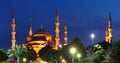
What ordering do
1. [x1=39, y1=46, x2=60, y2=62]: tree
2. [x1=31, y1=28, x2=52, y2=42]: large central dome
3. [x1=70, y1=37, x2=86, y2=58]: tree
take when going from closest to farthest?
[x1=70, y1=37, x2=86, y2=58]: tree, [x1=39, y1=46, x2=60, y2=62]: tree, [x1=31, y1=28, x2=52, y2=42]: large central dome

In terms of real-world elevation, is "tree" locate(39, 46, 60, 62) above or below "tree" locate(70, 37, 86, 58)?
above

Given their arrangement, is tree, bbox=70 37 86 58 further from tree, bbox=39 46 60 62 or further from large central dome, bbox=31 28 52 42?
large central dome, bbox=31 28 52 42

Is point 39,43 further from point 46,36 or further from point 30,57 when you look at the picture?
point 30,57

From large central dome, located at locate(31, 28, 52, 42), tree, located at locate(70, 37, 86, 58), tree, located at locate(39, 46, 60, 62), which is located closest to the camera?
tree, located at locate(70, 37, 86, 58)

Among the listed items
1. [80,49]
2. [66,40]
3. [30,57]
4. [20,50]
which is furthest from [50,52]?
[80,49]

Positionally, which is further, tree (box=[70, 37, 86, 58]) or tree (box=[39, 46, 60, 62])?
tree (box=[39, 46, 60, 62])

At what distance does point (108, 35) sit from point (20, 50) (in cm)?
2805

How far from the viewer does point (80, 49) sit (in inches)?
3041

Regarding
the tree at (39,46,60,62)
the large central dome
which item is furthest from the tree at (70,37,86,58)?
the large central dome

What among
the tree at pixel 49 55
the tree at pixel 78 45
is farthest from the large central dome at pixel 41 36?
the tree at pixel 78 45

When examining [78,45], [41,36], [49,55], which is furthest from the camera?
[41,36]

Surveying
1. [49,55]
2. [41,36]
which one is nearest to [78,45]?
[49,55]

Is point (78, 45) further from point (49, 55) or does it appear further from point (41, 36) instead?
point (41, 36)

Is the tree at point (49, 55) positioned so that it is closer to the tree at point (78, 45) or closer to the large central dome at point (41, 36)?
the large central dome at point (41, 36)
